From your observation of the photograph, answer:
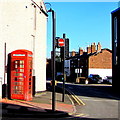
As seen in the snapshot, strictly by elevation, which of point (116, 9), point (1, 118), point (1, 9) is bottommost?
point (1, 118)

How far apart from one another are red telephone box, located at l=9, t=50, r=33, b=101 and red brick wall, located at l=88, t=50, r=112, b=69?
137 ft

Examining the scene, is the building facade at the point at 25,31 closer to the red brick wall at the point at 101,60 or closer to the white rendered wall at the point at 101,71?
the red brick wall at the point at 101,60

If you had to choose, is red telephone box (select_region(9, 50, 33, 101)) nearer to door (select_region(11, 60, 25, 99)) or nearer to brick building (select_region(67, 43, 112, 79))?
door (select_region(11, 60, 25, 99))

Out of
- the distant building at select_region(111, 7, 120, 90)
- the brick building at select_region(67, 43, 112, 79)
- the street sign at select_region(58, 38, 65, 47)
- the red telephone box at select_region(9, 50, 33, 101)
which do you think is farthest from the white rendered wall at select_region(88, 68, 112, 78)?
the red telephone box at select_region(9, 50, 33, 101)

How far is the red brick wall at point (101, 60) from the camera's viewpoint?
56000 mm

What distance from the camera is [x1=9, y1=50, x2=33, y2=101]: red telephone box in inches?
567

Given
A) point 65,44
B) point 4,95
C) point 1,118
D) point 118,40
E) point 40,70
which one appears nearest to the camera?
point 1,118

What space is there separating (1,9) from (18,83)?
4.94 metres

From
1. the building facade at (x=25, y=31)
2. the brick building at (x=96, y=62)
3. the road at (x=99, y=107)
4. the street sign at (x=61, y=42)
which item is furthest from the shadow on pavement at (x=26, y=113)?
the brick building at (x=96, y=62)

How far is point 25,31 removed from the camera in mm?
16547

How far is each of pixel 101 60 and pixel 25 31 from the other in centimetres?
4284

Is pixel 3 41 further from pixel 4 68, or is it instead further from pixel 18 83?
pixel 18 83

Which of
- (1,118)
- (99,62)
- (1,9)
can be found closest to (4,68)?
(1,9)

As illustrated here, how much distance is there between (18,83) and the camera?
14500 mm
